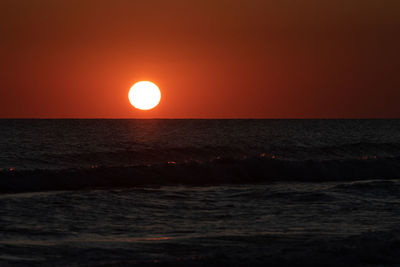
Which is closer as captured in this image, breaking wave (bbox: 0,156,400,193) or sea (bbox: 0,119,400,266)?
sea (bbox: 0,119,400,266)

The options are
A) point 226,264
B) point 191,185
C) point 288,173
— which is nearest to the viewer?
point 226,264

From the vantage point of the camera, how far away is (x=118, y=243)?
9.88 meters

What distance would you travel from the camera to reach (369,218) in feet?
40.4

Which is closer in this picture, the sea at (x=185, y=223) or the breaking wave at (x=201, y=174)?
the sea at (x=185, y=223)

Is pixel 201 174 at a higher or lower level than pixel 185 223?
lower

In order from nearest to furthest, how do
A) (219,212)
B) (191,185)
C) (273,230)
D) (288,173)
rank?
(273,230) → (219,212) → (191,185) → (288,173)

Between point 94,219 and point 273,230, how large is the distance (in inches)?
165

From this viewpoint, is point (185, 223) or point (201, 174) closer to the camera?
point (185, 223)

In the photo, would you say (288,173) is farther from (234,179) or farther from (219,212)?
(219,212)

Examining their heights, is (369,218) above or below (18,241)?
below

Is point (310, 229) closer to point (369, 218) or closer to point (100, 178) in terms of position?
point (369, 218)

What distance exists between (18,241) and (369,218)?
25.2ft

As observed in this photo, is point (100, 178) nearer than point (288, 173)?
Yes

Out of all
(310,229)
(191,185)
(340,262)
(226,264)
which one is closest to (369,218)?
(310,229)
